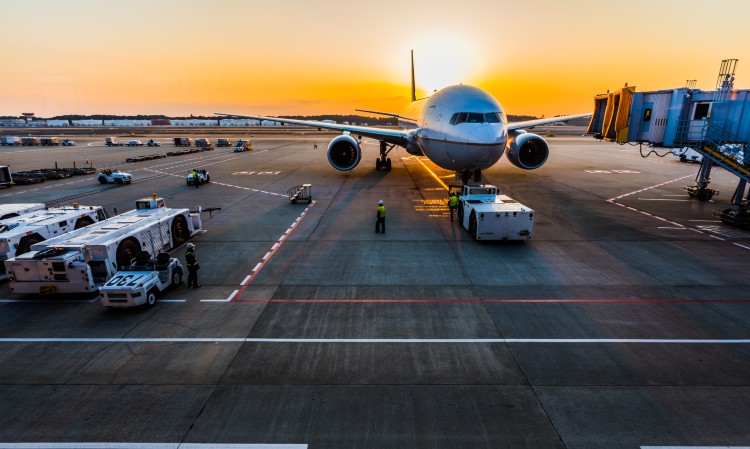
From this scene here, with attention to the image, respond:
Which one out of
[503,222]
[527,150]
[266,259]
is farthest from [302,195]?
[527,150]

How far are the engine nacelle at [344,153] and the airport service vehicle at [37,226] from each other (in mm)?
19983

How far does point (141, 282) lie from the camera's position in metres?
12.2

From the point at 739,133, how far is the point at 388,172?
2853cm

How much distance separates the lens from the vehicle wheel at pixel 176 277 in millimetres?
13771

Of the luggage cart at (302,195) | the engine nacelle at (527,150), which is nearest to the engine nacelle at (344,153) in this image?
the luggage cart at (302,195)

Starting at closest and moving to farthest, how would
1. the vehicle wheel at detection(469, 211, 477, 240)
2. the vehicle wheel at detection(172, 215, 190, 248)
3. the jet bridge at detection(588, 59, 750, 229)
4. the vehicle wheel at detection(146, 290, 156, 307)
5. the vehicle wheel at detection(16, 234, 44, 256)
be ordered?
the vehicle wheel at detection(146, 290, 156, 307) → the vehicle wheel at detection(16, 234, 44, 256) → the vehicle wheel at detection(172, 215, 190, 248) → the vehicle wheel at detection(469, 211, 477, 240) → the jet bridge at detection(588, 59, 750, 229)

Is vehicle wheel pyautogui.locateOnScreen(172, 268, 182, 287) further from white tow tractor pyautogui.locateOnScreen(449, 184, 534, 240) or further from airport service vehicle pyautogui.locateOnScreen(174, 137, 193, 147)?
airport service vehicle pyautogui.locateOnScreen(174, 137, 193, 147)

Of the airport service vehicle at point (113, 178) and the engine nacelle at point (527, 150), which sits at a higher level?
the engine nacelle at point (527, 150)

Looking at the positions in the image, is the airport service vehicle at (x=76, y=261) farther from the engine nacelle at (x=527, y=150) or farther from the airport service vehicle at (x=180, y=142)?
the airport service vehicle at (x=180, y=142)

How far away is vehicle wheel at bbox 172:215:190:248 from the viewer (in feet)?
59.9

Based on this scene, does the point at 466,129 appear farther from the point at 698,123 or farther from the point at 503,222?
the point at 698,123

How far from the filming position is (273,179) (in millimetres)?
38312

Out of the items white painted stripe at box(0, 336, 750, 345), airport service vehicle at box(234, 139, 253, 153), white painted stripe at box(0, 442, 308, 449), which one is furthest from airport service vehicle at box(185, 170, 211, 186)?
airport service vehicle at box(234, 139, 253, 153)

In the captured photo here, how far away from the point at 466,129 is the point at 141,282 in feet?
64.6
